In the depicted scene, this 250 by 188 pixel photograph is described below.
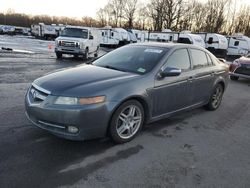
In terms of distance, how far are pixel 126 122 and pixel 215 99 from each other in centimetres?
322

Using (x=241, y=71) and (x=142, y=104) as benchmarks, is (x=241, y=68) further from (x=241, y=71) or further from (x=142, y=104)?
(x=142, y=104)

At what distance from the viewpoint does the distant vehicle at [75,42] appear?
15484mm

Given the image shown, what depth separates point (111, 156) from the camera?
145 inches

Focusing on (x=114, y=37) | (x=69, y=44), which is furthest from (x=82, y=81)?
(x=114, y=37)

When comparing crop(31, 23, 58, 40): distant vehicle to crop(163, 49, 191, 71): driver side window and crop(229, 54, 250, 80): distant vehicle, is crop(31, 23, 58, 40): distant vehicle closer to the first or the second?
crop(229, 54, 250, 80): distant vehicle

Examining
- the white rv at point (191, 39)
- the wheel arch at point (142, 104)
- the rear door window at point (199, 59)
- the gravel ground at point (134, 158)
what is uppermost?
the white rv at point (191, 39)

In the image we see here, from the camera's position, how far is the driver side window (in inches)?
185

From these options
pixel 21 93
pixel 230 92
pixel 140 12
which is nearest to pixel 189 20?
pixel 140 12

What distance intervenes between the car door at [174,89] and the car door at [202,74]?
0.24 m

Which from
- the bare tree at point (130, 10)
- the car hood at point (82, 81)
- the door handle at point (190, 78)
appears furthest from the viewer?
the bare tree at point (130, 10)

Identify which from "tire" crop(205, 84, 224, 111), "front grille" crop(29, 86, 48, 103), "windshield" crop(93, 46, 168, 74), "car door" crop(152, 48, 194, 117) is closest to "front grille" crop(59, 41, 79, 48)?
"windshield" crop(93, 46, 168, 74)

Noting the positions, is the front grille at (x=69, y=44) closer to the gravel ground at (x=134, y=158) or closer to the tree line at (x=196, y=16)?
the gravel ground at (x=134, y=158)

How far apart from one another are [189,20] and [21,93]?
57622mm

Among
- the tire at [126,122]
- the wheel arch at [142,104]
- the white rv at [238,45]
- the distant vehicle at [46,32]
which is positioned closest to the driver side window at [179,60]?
the wheel arch at [142,104]
